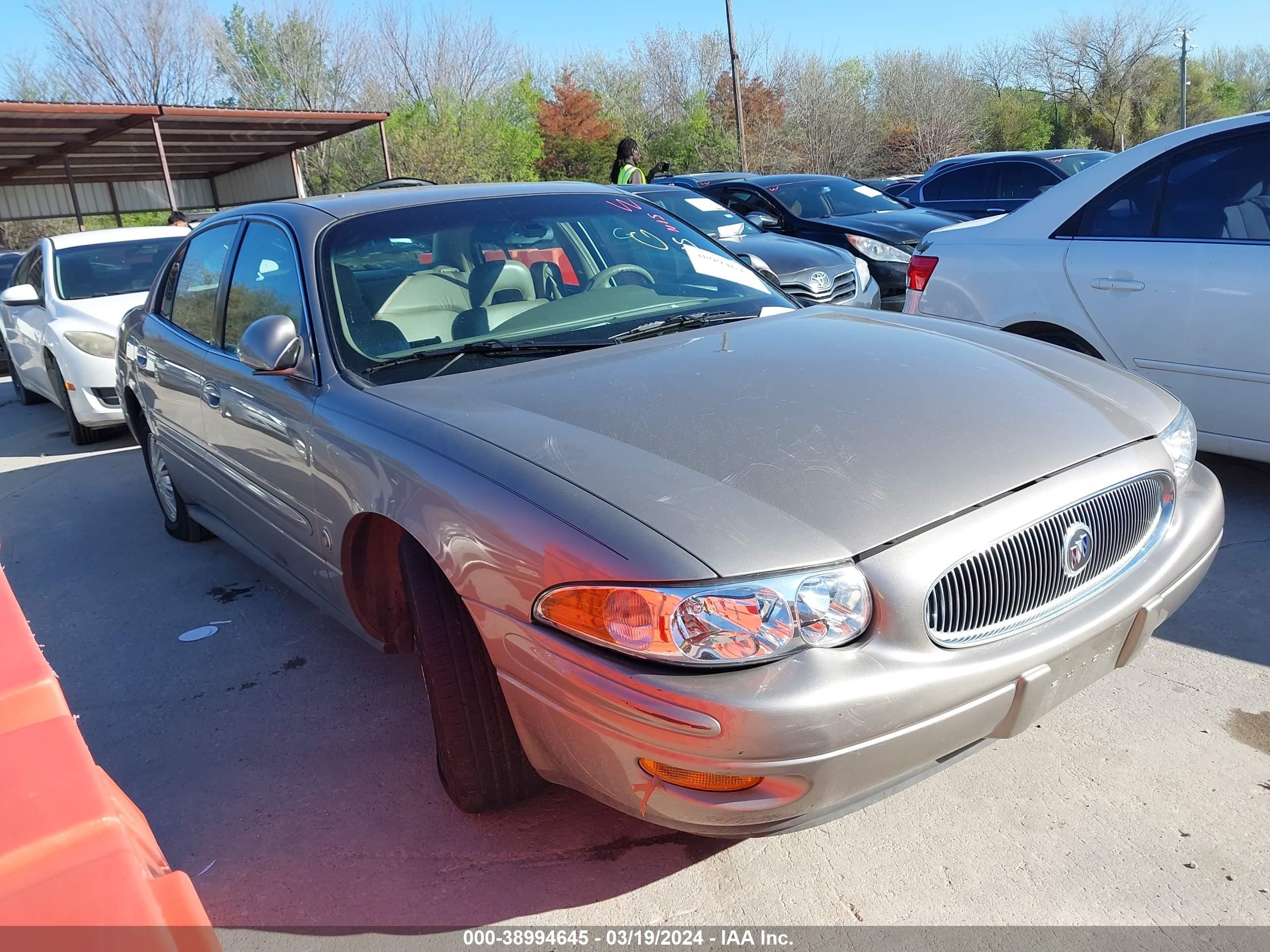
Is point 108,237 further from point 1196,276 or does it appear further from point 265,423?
point 1196,276

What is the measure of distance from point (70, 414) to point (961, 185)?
10007 mm

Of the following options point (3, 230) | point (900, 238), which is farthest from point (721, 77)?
point (900, 238)

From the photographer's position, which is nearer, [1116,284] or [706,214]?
[1116,284]

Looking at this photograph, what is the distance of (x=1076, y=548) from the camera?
217 centimetres

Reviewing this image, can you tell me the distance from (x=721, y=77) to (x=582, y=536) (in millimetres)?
43104

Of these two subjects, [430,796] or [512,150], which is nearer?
[430,796]

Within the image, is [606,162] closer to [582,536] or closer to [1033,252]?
[1033,252]

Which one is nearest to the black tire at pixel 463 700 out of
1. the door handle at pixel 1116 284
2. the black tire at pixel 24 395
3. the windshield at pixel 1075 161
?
the door handle at pixel 1116 284

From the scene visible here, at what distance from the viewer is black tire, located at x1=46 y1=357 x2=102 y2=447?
24.0 feet

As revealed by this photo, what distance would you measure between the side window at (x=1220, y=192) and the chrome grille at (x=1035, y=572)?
216 centimetres

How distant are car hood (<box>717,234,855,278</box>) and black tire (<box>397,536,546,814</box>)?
16.6 ft

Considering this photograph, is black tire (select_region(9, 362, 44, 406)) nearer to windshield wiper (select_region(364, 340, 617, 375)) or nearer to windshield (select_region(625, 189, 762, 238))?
windshield (select_region(625, 189, 762, 238))

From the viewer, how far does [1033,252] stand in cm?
452

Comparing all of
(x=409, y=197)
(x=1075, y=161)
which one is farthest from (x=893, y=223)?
(x=409, y=197)
